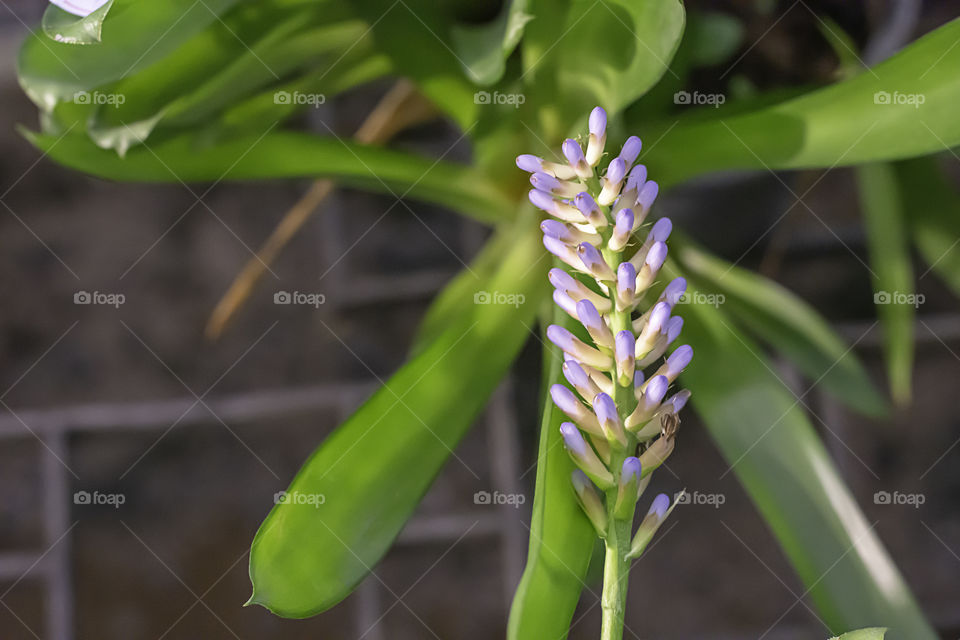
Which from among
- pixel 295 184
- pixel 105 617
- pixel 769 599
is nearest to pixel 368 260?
pixel 295 184

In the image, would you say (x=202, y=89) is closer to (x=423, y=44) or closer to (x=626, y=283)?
(x=423, y=44)

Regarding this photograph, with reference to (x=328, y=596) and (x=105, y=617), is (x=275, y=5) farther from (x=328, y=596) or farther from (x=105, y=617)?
(x=105, y=617)

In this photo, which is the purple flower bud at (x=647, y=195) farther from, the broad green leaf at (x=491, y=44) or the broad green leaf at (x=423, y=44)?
the broad green leaf at (x=423, y=44)

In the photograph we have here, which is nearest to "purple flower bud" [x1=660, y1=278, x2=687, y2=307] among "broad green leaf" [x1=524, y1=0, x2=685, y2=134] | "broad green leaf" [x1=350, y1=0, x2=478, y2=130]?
"broad green leaf" [x1=524, y1=0, x2=685, y2=134]

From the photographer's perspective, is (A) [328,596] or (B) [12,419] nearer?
(A) [328,596]

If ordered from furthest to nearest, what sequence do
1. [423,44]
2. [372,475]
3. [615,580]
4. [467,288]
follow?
[467,288] < [423,44] < [372,475] < [615,580]

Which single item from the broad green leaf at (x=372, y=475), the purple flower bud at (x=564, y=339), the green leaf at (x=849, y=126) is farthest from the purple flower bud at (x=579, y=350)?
the green leaf at (x=849, y=126)

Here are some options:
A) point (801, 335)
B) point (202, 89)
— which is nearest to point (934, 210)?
point (801, 335)
